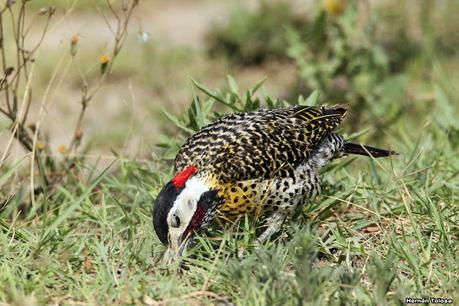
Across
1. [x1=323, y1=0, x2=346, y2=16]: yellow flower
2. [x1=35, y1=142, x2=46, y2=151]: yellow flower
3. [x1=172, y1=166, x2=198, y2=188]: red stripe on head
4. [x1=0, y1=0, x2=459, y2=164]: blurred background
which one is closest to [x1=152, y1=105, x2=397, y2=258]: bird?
[x1=172, y1=166, x2=198, y2=188]: red stripe on head

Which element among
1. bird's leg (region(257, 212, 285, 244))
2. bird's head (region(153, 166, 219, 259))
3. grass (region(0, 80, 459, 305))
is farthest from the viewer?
bird's leg (region(257, 212, 285, 244))

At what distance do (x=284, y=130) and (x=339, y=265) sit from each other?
102 cm

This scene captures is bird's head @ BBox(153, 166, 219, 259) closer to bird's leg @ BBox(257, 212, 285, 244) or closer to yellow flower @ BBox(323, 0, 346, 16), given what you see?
bird's leg @ BBox(257, 212, 285, 244)

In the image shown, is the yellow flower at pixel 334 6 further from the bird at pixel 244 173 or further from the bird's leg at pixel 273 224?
the bird's leg at pixel 273 224

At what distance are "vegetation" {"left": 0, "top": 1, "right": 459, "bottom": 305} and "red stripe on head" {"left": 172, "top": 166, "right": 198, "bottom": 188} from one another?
0.33 metres

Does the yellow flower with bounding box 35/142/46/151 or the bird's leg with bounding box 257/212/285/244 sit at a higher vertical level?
the yellow flower with bounding box 35/142/46/151

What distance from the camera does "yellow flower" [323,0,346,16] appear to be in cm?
823

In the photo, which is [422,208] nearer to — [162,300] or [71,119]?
[162,300]

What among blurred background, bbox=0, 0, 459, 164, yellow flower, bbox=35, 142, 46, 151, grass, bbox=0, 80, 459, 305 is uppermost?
blurred background, bbox=0, 0, 459, 164

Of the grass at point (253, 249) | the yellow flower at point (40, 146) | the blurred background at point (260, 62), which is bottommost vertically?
the grass at point (253, 249)

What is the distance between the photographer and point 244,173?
5332 mm

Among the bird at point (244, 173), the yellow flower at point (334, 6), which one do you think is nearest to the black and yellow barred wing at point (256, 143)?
the bird at point (244, 173)

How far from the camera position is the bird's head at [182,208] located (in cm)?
496

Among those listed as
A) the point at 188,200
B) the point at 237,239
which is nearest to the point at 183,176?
the point at 188,200
